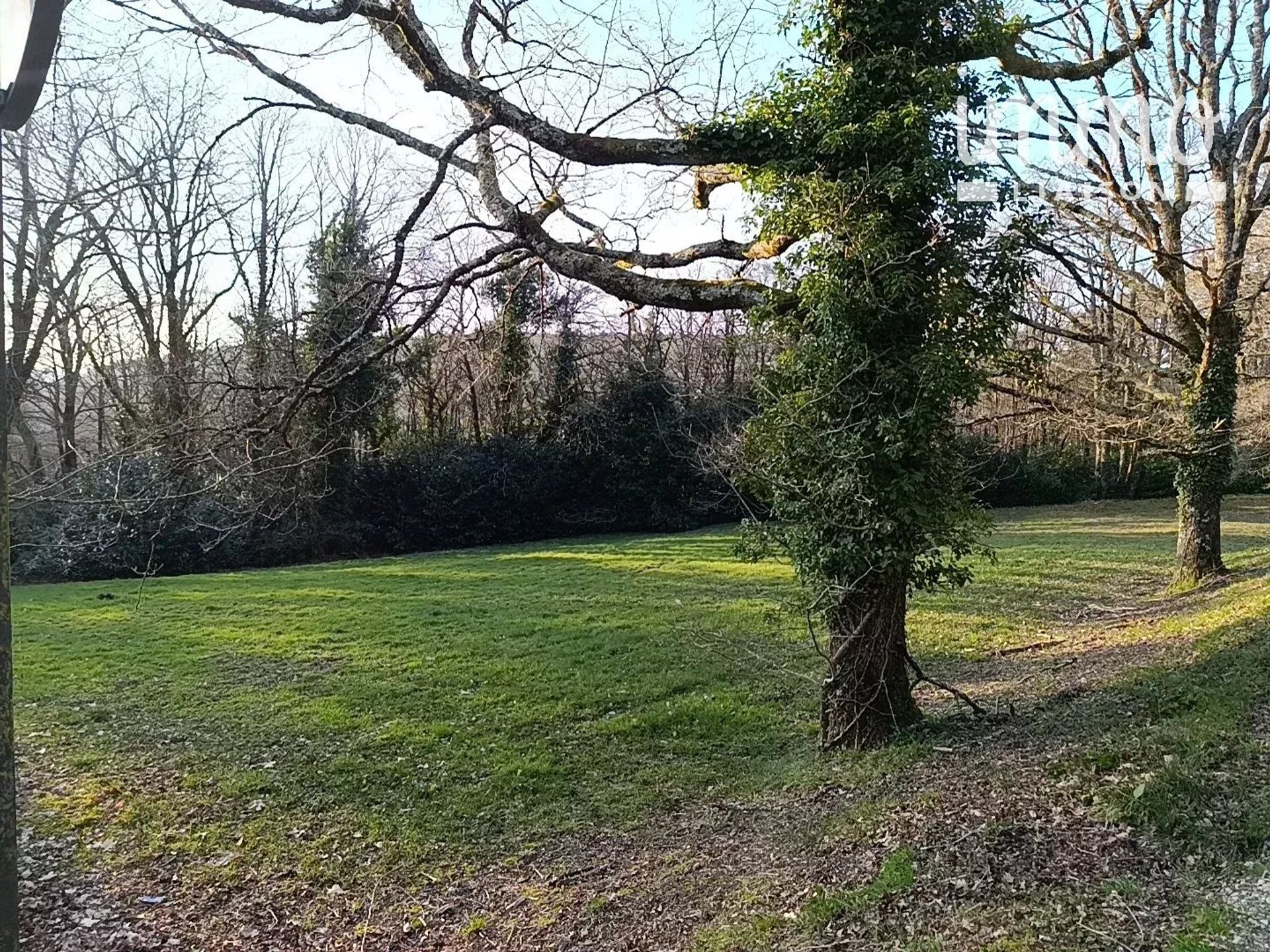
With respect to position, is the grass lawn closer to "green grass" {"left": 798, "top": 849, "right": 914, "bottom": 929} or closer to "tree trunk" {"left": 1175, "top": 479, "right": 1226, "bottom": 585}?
"green grass" {"left": 798, "top": 849, "right": 914, "bottom": 929}

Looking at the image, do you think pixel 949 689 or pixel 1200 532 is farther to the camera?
pixel 1200 532

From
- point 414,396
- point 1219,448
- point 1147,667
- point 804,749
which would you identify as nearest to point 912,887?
point 804,749

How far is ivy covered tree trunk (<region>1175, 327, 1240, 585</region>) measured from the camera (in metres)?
10.4

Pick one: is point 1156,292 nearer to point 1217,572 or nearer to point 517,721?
point 1217,572

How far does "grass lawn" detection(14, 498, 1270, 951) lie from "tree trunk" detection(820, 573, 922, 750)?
234mm

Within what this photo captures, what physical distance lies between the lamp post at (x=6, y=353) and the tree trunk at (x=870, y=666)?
4927 millimetres

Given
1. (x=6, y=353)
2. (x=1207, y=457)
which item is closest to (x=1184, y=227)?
(x=1207, y=457)

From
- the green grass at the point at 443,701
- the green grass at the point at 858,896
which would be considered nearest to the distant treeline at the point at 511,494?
the green grass at the point at 443,701

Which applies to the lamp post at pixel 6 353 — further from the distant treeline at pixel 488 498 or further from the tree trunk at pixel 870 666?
the distant treeline at pixel 488 498

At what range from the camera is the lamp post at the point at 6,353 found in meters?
1.50

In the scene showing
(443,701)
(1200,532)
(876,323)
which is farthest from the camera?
(1200,532)

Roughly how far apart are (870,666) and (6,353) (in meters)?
5.34

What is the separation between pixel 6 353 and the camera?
60.7 inches

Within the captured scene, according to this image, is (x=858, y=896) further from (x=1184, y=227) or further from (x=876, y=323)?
(x=1184, y=227)
